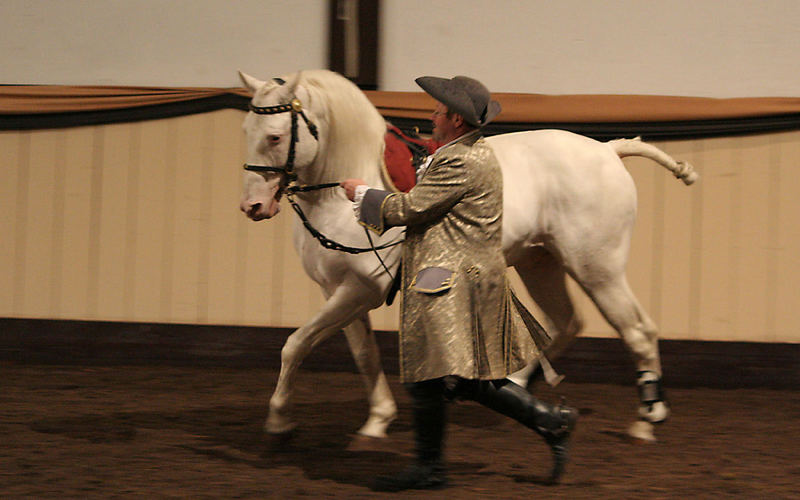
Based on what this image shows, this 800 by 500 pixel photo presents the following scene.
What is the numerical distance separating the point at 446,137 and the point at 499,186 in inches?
10.9

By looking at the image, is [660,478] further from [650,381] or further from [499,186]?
[499,186]

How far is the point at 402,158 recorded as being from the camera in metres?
4.34

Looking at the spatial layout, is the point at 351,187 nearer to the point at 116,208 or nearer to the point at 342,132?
the point at 342,132

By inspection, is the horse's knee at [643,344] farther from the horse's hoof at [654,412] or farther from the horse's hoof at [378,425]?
the horse's hoof at [378,425]

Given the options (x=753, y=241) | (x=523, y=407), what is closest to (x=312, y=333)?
(x=523, y=407)

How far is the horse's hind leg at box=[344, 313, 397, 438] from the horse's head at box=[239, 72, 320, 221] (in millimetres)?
813

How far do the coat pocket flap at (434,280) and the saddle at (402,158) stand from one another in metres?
0.94

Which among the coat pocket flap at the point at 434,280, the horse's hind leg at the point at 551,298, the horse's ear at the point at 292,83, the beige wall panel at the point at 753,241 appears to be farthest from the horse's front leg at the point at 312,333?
the beige wall panel at the point at 753,241

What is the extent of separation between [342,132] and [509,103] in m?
2.40

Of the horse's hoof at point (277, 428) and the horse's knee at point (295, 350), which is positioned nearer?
the horse's knee at point (295, 350)

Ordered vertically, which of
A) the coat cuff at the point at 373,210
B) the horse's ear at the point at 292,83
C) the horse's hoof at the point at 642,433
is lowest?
the horse's hoof at the point at 642,433

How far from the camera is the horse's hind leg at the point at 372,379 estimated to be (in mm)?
4535

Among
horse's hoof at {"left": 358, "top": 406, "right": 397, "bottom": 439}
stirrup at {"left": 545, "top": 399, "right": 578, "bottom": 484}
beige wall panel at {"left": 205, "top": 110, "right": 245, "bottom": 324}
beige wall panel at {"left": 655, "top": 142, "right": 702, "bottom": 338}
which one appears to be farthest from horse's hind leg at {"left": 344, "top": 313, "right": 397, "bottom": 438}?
beige wall panel at {"left": 655, "top": 142, "right": 702, "bottom": 338}

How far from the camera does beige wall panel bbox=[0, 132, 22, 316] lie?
659 centimetres
